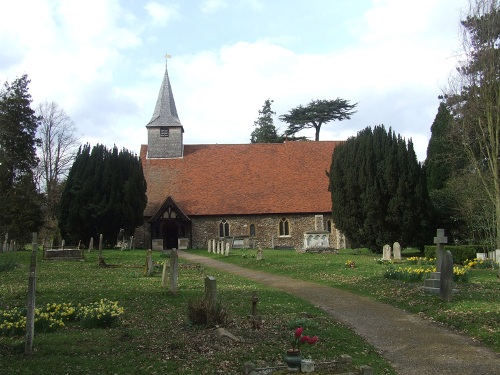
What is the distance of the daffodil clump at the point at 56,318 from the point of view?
8.98 meters

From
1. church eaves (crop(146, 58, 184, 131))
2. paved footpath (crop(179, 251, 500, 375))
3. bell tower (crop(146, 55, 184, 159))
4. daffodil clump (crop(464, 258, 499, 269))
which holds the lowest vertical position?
paved footpath (crop(179, 251, 500, 375))

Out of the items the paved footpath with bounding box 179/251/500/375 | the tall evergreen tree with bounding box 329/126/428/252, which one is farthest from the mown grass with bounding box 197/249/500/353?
the tall evergreen tree with bounding box 329/126/428/252

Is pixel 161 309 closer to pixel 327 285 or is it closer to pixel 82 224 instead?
pixel 327 285

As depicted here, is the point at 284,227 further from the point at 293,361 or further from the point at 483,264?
the point at 293,361

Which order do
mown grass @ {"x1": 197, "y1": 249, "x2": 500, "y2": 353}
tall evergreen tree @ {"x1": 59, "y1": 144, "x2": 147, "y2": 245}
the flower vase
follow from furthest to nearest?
tall evergreen tree @ {"x1": 59, "y1": 144, "x2": 147, "y2": 245}
mown grass @ {"x1": 197, "y1": 249, "x2": 500, "y2": 353}
the flower vase

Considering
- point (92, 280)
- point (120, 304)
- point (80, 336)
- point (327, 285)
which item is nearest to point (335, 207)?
Result: point (327, 285)

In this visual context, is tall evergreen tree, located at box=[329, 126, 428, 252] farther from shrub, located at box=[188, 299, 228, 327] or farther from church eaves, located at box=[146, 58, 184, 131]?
shrub, located at box=[188, 299, 228, 327]

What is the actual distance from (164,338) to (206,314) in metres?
0.95

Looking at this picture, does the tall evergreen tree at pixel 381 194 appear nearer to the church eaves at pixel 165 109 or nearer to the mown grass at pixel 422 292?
the mown grass at pixel 422 292

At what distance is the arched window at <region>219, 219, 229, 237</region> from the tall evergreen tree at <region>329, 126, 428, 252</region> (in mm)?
9467

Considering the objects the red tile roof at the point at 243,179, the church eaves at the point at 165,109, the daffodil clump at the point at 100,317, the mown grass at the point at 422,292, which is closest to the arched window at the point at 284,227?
the red tile roof at the point at 243,179

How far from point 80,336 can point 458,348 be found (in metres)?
6.19

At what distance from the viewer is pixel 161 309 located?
11523 mm

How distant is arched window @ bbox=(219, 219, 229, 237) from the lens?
3769 centimetres
